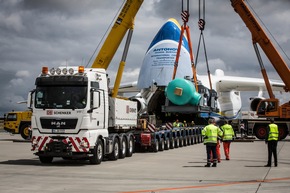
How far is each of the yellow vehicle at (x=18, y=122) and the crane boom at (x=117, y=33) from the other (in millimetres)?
13839

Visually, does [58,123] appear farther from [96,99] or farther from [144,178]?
[144,178]

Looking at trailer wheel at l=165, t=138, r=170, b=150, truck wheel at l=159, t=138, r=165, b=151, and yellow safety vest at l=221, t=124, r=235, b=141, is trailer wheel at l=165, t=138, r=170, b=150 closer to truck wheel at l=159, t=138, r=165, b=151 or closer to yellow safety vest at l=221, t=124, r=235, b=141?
truck wheel at l=159, t=138, r=165, b=151

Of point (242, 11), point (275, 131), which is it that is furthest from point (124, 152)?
point (242, 11)

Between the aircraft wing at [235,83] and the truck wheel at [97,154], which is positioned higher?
the aircraft wing at [235,83]

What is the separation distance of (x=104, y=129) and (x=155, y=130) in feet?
20.8

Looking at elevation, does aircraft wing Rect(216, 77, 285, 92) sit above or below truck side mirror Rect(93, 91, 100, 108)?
above

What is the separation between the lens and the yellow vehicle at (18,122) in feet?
120

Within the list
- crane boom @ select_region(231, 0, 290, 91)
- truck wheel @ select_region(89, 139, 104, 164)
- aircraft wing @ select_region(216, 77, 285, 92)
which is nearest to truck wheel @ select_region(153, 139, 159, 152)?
A: truck wheel @ select_region(89, 139, 104, 164)

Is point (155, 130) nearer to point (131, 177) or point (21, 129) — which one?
point (131, 177)

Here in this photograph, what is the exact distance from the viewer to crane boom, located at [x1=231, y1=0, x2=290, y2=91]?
32.4m

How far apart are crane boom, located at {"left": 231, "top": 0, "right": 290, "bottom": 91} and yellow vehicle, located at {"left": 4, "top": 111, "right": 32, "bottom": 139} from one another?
16409 mm

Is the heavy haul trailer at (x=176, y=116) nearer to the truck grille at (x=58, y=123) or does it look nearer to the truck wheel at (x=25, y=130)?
the truck grille at (x=58, y=123)

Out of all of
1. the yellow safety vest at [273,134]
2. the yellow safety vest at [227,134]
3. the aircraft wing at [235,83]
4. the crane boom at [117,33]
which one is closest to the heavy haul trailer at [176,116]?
the crane boom at [117,33]

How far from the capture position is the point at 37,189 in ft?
36.0
